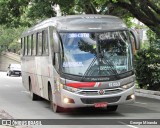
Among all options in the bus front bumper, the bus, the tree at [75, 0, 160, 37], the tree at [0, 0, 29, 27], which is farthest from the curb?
the tree at [0, 0, 29, 27]

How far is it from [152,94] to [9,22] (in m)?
13.0

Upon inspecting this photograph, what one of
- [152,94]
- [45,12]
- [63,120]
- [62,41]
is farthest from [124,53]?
[45,12]

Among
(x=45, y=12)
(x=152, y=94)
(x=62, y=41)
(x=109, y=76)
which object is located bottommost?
(x=152, y=94)

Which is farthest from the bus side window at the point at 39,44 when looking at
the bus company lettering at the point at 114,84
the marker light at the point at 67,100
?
the bus company lettering at the point at 114,84

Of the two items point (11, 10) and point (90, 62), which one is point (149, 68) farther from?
point (90, 62)

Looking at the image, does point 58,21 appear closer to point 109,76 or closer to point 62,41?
point 62,41

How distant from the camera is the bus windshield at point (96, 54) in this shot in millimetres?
13367

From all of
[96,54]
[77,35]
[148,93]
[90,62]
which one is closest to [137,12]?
[148,93]

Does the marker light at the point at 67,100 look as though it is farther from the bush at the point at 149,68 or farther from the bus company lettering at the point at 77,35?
the bush at the point at 149,68

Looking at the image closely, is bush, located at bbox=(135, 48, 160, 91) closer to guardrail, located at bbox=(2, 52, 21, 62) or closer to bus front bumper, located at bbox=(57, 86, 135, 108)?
bus front bumper, located at bbox=(57, 86, 135, 108)

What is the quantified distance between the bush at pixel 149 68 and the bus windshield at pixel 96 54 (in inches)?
397

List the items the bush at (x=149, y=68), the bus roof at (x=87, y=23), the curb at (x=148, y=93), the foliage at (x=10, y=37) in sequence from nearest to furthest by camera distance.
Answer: the bus roof at (x=87, y=23)
the curb at (x=148, y=93)
the bush at (x=149, y=68)
the foliage at (x=10, y=37)

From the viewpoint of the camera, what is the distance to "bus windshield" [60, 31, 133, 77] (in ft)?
43.9

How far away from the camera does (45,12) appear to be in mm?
25953
